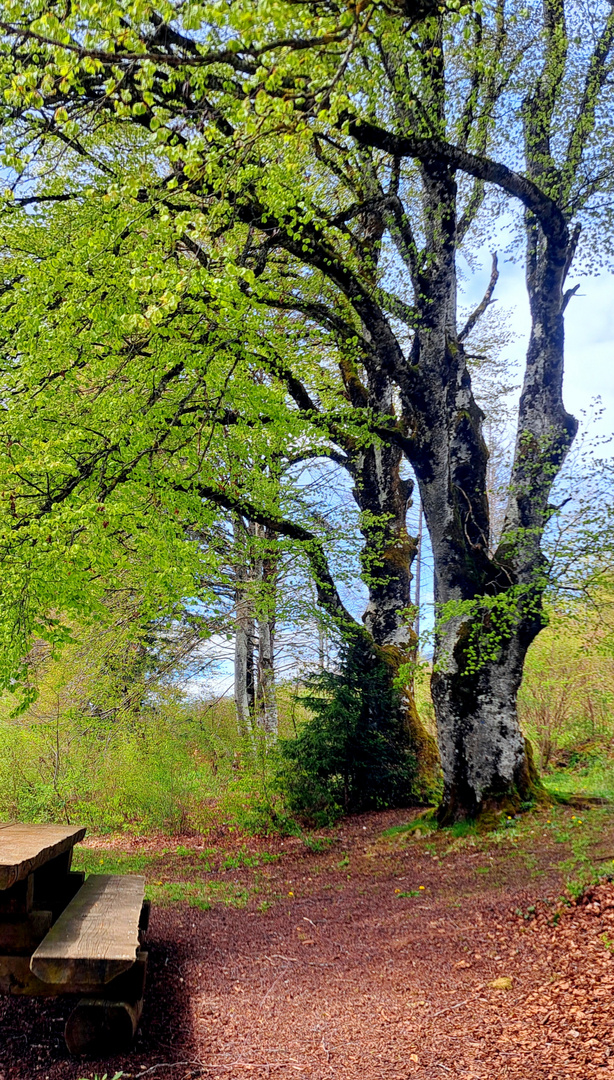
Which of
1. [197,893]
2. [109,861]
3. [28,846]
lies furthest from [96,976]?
[109,861]

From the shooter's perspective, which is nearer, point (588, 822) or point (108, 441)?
point (108, 441)

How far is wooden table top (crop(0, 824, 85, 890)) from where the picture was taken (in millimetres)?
3356

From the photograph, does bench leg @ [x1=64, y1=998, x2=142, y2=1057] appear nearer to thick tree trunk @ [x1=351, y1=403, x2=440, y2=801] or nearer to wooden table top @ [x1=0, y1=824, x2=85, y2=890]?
wooden table top @ [x1=0, y1=824, x2=85, y2=890]

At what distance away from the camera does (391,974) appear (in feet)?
14.8

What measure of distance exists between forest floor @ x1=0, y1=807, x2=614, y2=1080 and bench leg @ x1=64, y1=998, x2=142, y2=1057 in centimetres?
7

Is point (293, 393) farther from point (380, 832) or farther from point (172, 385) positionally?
point (380, 832)

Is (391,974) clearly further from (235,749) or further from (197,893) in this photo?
(235,749)

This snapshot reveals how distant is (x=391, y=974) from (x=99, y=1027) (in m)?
2.01

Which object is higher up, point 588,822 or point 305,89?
point 305,89

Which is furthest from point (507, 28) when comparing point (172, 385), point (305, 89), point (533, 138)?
point (172, 385)

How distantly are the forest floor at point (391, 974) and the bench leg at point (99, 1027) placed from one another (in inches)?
2.7

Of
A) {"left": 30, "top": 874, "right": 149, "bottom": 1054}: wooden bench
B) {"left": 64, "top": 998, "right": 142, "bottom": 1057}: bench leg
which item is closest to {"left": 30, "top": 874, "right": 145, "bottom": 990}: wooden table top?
{"left": 30, "top": 874, "right": 149, "bottom": 1054}: wooden bench

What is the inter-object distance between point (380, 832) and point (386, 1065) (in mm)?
6476

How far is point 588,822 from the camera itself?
7.23m
